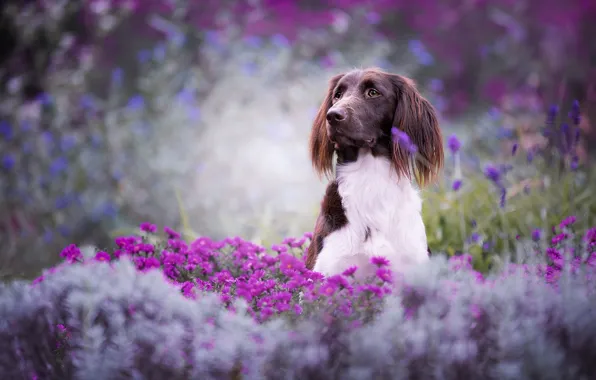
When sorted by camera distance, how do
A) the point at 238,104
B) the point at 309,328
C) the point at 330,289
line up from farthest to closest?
the point at 238,104, the point at 330,289, the point at 309,328

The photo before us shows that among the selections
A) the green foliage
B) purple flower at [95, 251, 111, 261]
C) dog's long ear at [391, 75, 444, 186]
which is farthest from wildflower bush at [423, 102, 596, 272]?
purple flower at [95, 251, 111, 261]

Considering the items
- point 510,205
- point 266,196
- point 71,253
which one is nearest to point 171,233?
point 71,253

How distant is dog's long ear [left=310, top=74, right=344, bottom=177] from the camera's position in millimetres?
3105

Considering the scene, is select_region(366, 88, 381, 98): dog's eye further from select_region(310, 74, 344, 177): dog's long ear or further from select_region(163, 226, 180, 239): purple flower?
select_region(163, 226, 180, 239): purple flower

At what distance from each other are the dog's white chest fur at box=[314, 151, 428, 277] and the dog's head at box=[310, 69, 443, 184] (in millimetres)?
98

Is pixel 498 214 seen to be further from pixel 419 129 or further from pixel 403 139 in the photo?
pixel 403 139

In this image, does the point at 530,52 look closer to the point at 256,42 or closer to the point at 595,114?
the point at 595,114

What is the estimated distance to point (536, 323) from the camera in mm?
1929

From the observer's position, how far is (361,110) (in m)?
2.77

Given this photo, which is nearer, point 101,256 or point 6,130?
point 101,256

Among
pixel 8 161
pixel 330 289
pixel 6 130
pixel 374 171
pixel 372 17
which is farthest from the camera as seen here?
pixel 372 17

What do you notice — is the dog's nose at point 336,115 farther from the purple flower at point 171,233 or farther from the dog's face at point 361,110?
the purple flower at point 171,233

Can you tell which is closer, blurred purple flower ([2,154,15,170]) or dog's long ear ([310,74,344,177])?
dog's long ear ([310,74,344,177])

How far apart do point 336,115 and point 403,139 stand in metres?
0.34
